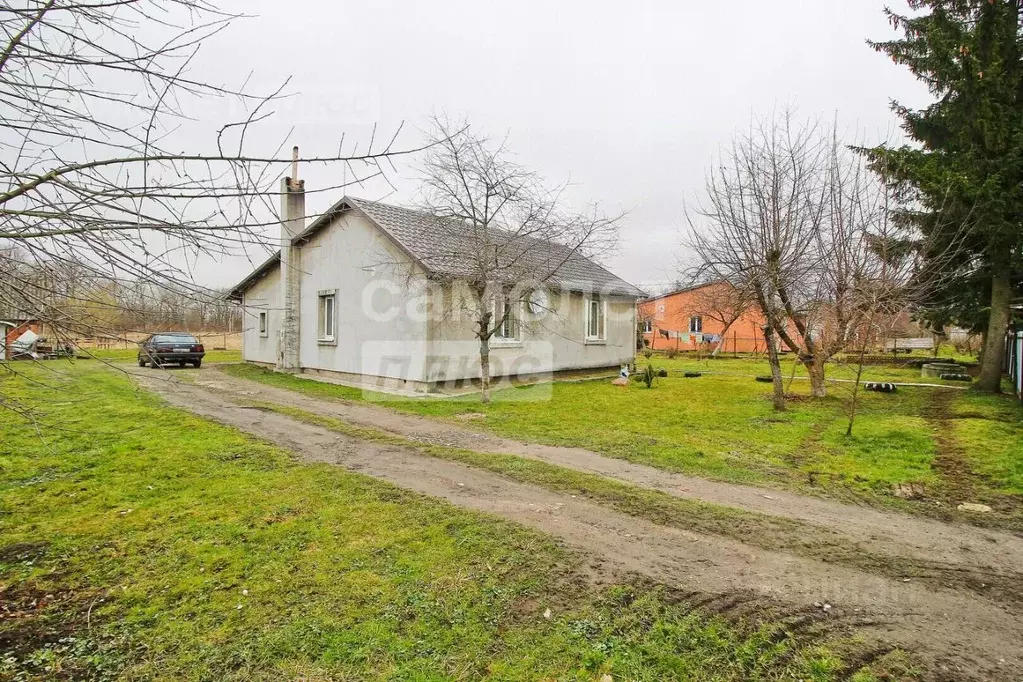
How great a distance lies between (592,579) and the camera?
3689mm

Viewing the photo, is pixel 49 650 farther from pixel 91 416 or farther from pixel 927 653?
pixel 91 416

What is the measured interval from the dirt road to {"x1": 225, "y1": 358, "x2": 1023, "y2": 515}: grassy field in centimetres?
84

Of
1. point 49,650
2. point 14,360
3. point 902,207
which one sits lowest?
point 49,650

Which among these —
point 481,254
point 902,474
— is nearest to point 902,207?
point 902,474

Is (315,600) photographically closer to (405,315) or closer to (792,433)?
(792,433)

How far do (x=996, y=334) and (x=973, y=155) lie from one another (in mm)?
4783

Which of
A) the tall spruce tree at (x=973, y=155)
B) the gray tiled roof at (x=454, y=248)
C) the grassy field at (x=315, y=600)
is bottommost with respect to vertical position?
the grassy field at (x=315, y=600)

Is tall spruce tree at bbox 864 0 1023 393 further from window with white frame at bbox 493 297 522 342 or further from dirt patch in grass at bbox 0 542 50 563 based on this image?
dirt patch in grass at bbox 0 542 50 563

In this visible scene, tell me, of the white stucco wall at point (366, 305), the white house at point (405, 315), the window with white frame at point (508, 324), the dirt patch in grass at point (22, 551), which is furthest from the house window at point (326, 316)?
the dirt patch in grass at point (22, 551)

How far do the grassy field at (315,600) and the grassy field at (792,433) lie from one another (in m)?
3.59

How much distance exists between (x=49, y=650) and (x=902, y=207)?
1825cm

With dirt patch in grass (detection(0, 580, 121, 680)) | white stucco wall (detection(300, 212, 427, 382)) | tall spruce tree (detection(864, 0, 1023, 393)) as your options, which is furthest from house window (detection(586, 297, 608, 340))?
dirt patch in grass (detection(0, 580, 121, 680))

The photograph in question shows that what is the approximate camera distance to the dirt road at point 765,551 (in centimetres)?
310

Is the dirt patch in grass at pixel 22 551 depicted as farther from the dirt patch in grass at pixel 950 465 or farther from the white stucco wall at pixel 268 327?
the white stucco wall at pixel 268 327
